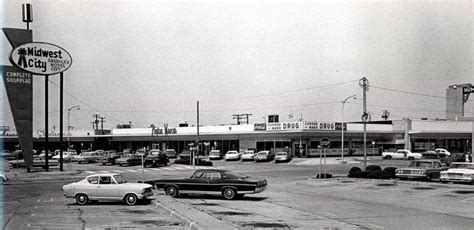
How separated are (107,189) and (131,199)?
111 centimetres

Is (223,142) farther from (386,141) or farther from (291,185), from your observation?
(291,185)

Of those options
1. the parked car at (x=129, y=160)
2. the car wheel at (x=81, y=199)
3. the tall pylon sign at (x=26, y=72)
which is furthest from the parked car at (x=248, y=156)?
the car wheel at (x=81, y=199)

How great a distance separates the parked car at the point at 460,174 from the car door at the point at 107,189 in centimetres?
2071

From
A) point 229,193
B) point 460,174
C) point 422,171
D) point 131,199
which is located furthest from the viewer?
point 422,171

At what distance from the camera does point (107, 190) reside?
2112 centimetres

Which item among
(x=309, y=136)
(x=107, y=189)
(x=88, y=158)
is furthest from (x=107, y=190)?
(x=309, y=136)

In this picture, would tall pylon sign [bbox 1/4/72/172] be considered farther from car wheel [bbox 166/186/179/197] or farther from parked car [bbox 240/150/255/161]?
parked car [bbox 240/150/255/161]

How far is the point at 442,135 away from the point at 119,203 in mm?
78876

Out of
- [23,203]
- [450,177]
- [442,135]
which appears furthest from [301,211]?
[442,135]

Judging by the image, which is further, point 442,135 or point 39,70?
point 442,135

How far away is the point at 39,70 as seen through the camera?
38375 mm

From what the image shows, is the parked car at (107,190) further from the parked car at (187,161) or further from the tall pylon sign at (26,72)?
the parked car at (187,161)

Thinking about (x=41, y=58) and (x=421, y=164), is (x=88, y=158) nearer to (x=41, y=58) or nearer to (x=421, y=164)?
(x=41, y=58)

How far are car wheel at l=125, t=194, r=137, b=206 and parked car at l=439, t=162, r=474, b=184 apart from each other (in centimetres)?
2005
